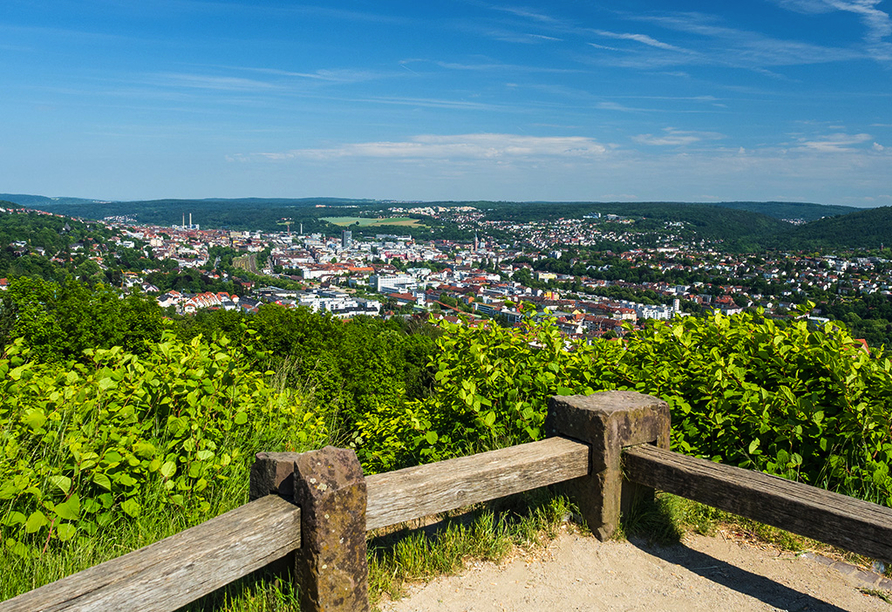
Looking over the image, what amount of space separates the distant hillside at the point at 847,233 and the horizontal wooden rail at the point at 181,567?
3651 inches

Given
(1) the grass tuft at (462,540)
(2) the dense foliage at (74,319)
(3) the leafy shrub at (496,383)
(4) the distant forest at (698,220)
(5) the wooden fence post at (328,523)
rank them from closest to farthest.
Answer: (5) the wooden fence post at (328,523), (1) the grass tuft at (462,540), (3) the leafy shrub at (496,383), (2) the dense foliage at (74,319), (4) the distant forest at (698,220)

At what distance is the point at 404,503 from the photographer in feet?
6.82

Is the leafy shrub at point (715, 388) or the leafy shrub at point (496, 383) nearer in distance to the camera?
the leafy shrub at point (715, 388)

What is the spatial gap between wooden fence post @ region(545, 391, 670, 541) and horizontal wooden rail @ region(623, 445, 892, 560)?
0.26 feet

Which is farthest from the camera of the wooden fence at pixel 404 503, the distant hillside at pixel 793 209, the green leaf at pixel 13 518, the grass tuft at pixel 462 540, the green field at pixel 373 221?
the green field at pixel 373 221

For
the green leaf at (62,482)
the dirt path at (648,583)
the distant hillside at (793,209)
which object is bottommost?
the dirt path at (648,583)

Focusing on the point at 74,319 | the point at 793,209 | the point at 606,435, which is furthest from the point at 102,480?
the point at 793,209

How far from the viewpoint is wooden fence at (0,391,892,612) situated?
158cm

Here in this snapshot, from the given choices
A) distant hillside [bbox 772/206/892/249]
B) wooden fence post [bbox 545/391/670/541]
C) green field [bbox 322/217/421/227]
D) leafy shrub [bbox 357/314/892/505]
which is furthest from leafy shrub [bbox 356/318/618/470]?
green field [bbox 322/217/421/227]

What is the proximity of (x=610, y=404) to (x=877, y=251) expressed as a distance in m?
85.4

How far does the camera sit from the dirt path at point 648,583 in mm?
2193

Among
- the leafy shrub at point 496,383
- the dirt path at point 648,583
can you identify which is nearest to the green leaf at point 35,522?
the dirt path at point 648,583

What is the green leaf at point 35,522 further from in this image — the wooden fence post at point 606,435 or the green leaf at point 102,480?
the wooden fence post at point 606,435

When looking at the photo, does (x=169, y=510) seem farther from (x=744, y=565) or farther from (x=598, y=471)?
(x=744, y=565)
